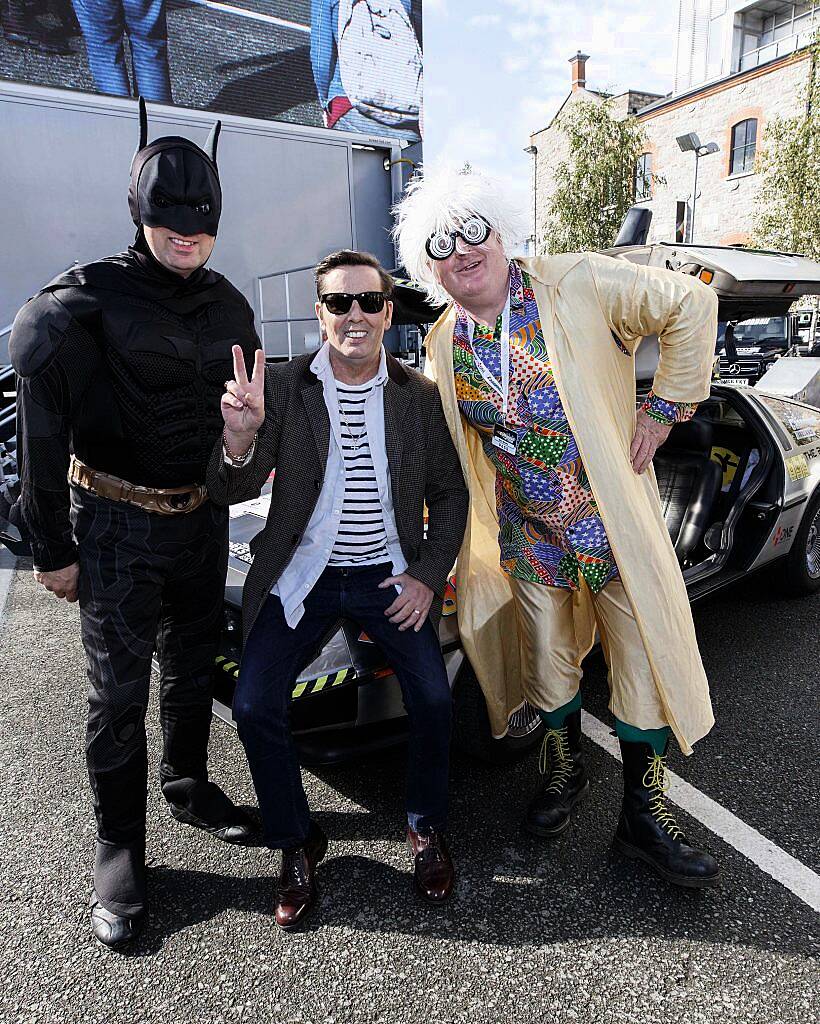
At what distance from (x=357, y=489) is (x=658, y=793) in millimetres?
1331

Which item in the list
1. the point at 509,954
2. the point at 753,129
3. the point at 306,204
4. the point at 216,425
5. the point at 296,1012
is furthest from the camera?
the point at 753,129

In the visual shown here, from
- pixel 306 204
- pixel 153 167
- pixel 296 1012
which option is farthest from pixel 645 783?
pixel 306 204

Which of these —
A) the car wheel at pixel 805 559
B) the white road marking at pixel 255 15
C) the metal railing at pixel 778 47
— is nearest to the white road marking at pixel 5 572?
the car wheel at pixel 805 559

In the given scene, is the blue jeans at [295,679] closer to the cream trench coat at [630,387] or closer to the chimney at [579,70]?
the cream trench coat at [630,387]

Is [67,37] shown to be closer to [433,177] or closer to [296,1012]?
[433,177]

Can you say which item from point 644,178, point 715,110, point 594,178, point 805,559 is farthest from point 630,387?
point 644,178

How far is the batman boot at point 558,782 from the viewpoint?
2.40m

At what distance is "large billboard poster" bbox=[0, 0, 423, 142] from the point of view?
1853 cm

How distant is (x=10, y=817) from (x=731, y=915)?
7.67 ft

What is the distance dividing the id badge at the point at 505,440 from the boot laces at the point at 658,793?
3.46 feet

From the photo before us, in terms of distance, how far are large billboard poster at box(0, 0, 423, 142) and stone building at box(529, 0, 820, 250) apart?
7.04 metres

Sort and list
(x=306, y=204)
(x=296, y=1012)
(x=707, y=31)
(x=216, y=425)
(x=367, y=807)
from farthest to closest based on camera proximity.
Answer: (x=707, y=31) < (x=306, y=204) < (x=367, y=807) < (x=216, y=425) < (x=296, y=1012)

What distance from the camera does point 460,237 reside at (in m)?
2.16

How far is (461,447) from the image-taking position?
2.43m
